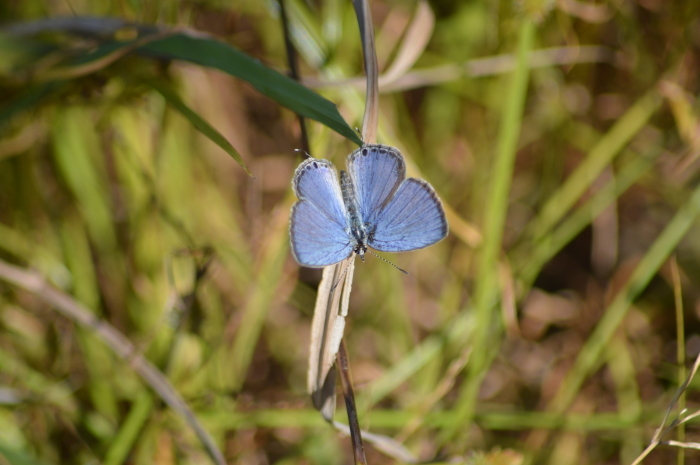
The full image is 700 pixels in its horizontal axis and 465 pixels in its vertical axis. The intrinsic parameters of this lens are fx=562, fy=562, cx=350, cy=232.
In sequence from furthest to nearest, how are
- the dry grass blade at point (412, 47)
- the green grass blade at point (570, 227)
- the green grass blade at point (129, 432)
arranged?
the green grass blade at point (570, 227) → the green grass blade at point (129, 432) → the dry grass blade at point (412, 47)

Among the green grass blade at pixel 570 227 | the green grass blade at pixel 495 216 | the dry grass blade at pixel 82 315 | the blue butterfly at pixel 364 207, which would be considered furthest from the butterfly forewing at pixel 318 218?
the green grass blade at pixel 570 227

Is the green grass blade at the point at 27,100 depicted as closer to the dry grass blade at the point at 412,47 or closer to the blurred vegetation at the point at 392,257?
the blurred vegetation at the point at 392,257

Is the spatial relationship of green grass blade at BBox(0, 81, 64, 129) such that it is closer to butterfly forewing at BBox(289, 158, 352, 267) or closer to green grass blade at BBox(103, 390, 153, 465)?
butterfly forewing at BBox(289, 158, 352, 267)

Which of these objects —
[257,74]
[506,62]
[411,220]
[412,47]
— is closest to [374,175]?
[411,220]

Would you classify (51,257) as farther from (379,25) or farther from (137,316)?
(379,25)

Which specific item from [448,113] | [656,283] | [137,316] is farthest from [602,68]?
[137,316]

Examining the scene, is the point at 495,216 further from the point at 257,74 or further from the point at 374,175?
the point at 257,74
